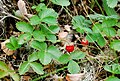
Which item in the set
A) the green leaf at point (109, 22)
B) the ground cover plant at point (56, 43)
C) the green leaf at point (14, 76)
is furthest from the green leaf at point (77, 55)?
the green leaf at point (14, 76)

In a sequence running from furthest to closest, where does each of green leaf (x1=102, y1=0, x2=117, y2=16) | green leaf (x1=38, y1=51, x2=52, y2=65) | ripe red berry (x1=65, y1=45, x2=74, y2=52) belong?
green leaf (x1=102, y1=0, x2=117, y2=16), ripe red berry (x1=65, y1=45, x2=74, y2=52), green leaf (x1=38, y1=51, x2=52, y2=65)

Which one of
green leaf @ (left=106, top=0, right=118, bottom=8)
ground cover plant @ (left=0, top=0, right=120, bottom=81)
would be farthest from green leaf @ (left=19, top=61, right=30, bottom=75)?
green leaf @ (left=106, top=0, right=118, bottom=8)

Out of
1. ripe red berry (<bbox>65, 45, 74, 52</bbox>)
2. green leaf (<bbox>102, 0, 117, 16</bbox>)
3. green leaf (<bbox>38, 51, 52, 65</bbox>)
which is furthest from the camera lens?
green leaf (<bbox>102, 0, 117, 16</bbox>)

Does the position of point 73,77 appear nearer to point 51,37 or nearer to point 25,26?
point 51,37

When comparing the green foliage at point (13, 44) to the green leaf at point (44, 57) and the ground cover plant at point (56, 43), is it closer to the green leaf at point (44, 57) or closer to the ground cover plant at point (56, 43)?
the ground cover plant at point (56, 43)

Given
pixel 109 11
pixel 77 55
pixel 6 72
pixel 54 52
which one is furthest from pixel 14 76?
pixel 109 11

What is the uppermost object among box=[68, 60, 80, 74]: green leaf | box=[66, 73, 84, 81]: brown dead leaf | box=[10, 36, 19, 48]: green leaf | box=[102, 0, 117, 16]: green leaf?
box=[102, 0, 117, 16]: green leaf

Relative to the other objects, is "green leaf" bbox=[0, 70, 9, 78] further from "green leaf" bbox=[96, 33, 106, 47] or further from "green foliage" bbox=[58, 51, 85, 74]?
"green leaf" bbox=[96, 33, 106, 47]

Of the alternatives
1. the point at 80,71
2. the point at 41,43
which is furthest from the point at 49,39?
the point at 80,71

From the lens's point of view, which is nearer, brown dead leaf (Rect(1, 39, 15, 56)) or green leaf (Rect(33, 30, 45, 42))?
green leaf (Rect(33, 30, 45, 42))
